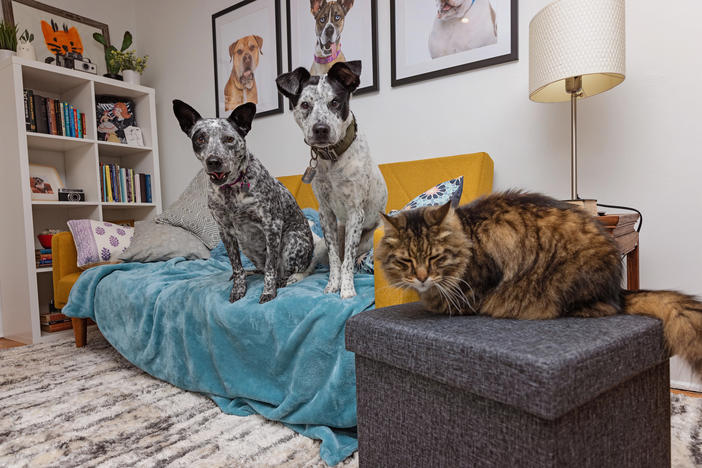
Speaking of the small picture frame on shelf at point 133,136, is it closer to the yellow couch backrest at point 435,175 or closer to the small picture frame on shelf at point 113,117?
the small picture frame on shelf at point 113,117

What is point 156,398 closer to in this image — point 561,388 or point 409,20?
point 561,388

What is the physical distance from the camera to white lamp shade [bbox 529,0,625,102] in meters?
1.40

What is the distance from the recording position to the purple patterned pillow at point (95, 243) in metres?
2.42

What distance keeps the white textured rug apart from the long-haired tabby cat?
0.69 metres

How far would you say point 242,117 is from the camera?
1613mm

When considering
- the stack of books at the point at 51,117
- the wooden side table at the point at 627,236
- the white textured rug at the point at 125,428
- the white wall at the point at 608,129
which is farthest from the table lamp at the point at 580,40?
the stack of books at the point at 51,117

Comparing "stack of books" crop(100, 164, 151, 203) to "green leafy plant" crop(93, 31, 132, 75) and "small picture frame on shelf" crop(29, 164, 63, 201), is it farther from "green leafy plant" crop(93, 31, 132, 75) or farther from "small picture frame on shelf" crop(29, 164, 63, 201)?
"green leafy plant" crop(93, 31, 132, 75)

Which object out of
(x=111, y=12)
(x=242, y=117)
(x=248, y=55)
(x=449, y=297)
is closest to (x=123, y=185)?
(x=248, y=55)

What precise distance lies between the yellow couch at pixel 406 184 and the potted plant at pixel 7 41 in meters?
1.44

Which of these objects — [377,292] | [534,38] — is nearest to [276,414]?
[377,292]

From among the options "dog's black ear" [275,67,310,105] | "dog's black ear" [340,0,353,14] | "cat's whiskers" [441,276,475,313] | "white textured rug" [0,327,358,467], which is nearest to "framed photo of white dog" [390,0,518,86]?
"dog's black ear" [340,0,353,14]

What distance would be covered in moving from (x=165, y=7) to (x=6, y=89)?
1.57m

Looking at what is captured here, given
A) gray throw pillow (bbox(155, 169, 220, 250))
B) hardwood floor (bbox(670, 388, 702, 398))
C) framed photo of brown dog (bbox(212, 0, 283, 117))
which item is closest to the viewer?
hardwood floor (bbox(670, 388, 702, 398))

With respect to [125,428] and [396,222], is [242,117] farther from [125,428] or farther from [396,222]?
[125,428]
